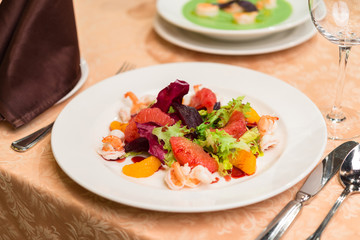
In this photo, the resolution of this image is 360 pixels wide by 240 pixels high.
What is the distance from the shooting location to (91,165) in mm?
983

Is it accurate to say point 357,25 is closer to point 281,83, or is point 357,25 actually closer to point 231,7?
point 281,83

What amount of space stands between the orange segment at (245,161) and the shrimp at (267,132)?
72 millimetres

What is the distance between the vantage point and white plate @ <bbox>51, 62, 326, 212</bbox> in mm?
876

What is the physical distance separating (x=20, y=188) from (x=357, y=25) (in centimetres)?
87

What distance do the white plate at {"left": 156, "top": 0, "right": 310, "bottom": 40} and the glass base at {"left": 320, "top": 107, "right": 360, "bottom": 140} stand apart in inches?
15.3

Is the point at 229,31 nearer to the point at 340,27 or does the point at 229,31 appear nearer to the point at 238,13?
the point at 238,13

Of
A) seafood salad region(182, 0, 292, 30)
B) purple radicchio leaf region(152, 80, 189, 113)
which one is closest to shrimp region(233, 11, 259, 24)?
seafood salad region(182, 0, 292, 30)

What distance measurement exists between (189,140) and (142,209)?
0.61 ft

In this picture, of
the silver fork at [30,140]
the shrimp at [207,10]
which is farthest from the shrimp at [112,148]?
the shrimp at [207,10]

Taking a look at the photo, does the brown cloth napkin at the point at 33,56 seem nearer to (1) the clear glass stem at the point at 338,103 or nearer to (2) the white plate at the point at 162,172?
(2) the white plate at the point at 162,172

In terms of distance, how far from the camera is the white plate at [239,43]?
1513 mm

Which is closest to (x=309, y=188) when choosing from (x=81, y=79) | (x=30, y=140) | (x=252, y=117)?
(x=252, y=117)

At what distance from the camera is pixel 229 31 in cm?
150

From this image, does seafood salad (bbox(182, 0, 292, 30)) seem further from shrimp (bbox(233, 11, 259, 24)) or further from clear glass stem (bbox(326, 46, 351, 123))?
clear glass stem (bbox(326, 46, 351, 123))
